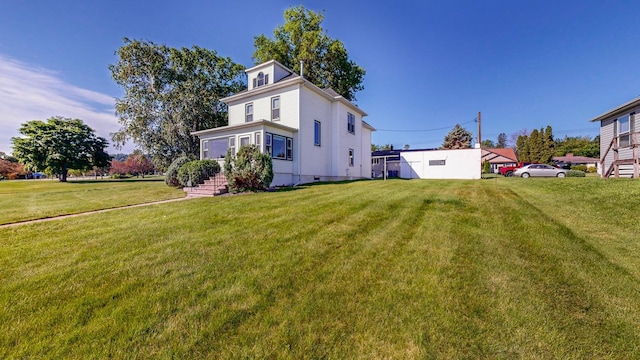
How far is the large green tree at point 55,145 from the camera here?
78.9 feet

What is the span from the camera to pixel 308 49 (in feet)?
81.4

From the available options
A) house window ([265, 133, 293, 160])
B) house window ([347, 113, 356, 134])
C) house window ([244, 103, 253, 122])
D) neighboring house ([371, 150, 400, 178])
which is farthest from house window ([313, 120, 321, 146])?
neighboring house ([371, 150, 400, 178])

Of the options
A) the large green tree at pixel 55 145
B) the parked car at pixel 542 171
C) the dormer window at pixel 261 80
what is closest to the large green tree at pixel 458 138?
the parked car at pixel 542 171

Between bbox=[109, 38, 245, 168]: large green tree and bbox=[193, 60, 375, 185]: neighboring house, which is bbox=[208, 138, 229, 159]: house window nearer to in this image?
bbox=[193, 60, 375, 185]: neighboring house

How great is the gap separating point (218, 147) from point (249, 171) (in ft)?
22.0

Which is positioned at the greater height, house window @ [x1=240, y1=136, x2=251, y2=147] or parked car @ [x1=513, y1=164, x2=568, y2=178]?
house window @ [x1=240, y1=136, x2=251, y2=147]

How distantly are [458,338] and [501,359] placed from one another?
11.0 inches

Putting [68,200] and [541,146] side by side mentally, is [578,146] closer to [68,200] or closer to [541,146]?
[541,146]

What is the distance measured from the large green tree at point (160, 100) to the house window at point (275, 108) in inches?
343

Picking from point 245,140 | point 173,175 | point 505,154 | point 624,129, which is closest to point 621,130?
point 624,129

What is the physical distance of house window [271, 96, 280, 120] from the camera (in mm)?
15570

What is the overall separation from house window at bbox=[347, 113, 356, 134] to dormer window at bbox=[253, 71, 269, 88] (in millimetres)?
6474

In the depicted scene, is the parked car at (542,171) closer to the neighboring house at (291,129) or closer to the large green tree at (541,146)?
the neighboring house at (291,129)

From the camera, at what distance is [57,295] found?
253 cm
